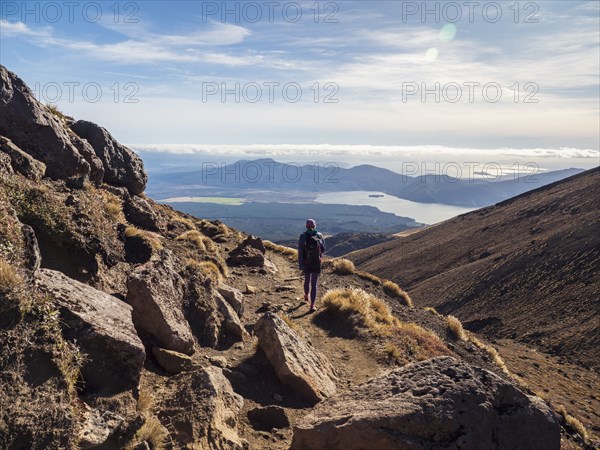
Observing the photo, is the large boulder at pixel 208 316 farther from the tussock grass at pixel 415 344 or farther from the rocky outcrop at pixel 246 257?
the rocky outcrop at pixel 246 257

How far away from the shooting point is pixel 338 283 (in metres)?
23.3

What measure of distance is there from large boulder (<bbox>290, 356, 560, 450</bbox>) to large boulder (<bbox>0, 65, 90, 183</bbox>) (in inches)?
503

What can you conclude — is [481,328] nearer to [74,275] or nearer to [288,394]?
[288,394]

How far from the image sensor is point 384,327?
14.5m

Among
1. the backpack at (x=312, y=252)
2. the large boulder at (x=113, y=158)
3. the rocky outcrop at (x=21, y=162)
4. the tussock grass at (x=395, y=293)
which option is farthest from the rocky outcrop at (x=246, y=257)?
the rocky outcrop at (x=21, y=162)

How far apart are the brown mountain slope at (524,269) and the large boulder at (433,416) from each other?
29.0 m

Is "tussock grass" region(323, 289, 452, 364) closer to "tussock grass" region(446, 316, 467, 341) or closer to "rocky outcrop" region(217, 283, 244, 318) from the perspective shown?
"rocky outcrop" region(217, 283, 244, 318)

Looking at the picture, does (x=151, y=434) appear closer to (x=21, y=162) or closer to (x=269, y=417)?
(x=269, y=417)

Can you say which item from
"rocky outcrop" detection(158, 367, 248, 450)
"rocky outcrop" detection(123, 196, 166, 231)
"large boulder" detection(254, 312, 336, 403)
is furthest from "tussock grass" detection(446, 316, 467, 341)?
"rocky outcrop" detection(158, 367, 248, 450)

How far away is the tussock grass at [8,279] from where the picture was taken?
5230 millimetres

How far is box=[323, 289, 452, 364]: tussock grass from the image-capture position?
1324 cm

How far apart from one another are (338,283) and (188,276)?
43.5 ft

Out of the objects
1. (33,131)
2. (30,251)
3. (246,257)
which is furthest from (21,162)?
(246,257)

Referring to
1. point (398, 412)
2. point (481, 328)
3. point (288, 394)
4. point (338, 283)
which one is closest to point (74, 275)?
point (288, 394)
